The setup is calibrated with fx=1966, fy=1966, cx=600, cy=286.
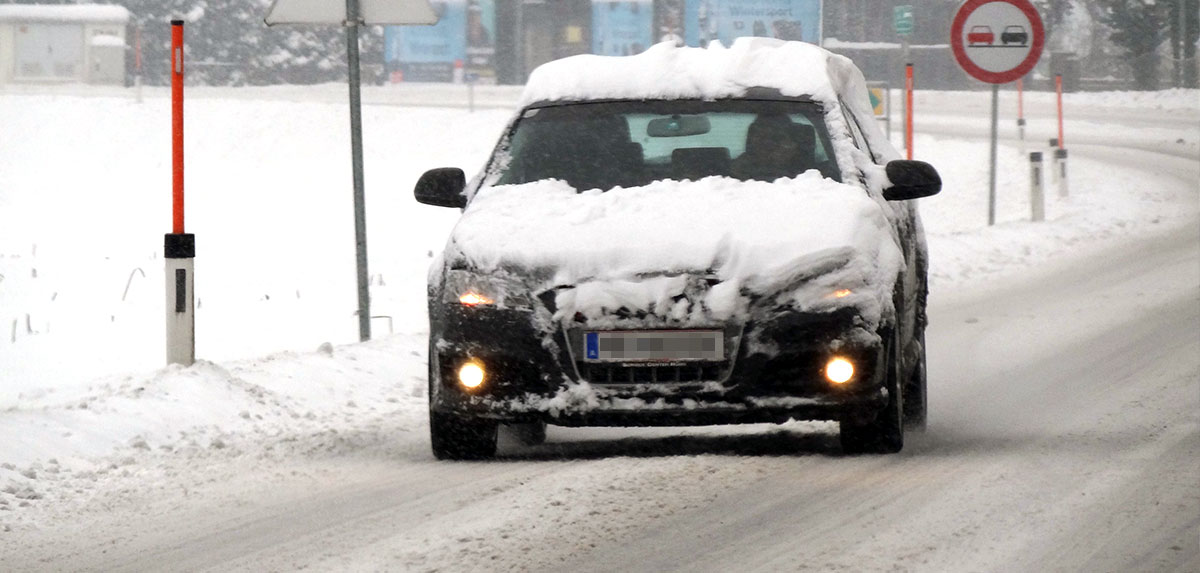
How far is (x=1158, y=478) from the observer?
662cm

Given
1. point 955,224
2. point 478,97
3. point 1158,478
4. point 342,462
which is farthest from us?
point 478,97

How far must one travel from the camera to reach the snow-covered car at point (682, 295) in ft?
22.5

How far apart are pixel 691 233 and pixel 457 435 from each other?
1.17 metres

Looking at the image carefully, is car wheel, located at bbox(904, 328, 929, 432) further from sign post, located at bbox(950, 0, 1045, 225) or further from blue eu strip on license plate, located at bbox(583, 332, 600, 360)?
sign post, located at bbox(950, 0, 1045, 225)

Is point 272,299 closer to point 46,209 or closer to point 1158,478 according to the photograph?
point 1158,478

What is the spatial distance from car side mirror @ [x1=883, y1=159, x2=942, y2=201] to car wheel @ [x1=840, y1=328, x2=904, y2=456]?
84 centimetres

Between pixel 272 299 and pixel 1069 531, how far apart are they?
37.7 feet

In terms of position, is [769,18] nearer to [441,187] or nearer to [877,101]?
[877,101]

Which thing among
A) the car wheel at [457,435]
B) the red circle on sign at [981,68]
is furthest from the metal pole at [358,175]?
the red circle on sign at [981,68]

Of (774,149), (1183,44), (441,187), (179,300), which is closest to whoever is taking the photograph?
(774,149)

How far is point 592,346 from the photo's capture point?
689 centimetres

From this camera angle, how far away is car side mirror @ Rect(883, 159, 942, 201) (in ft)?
25.5

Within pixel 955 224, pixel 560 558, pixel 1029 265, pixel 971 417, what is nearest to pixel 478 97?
pixel 955 224

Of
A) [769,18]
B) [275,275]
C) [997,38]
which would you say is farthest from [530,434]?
[769,18]
